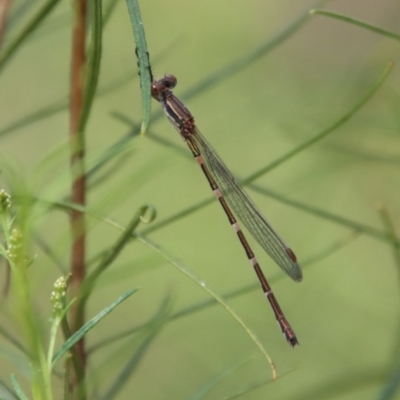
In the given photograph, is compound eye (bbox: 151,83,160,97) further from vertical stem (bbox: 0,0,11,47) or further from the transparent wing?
vertical stem (bbox: 0,0,11,47)

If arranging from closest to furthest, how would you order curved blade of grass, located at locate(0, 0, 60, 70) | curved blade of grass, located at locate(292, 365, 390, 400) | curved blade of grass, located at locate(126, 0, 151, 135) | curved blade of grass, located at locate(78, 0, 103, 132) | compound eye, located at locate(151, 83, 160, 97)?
curved blade of grass, located at locate(126, 0, 151, 135) < curved blade of grass, located at locate(78, 0, 103, 132) < curved blade of grass, located at locate(0, 0, 60, 70) < curved blade of grass, located at locate(292, 365, 390, 400) < compound eye, located at locate(151, 83, 160, 97)

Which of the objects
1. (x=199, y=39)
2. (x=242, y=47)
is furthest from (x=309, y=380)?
(x=199, y=39)

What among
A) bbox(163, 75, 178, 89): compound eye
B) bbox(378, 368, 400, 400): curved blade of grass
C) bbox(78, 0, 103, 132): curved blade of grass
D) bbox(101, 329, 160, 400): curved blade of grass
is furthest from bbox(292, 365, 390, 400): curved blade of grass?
bbox(163, 75, 178, 89): compound eye

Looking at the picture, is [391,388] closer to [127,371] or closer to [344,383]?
[344,383]

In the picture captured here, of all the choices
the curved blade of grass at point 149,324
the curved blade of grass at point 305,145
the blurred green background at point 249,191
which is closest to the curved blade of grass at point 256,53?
the blurred green background at point 249,191

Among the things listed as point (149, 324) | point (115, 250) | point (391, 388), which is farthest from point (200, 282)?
point (391, 388)

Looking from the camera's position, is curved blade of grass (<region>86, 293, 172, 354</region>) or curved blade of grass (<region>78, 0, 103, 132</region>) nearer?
curved blade of grass (<region>78, 0, 103, 132</region>)

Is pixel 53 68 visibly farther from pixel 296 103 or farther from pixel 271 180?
pixel 296 103
